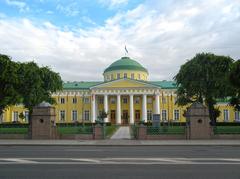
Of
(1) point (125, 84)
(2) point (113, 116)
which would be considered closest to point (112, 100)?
(2) point (113, 116)

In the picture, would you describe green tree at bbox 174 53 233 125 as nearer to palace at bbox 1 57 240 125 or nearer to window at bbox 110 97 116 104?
palace at bbox 1 57 240 125

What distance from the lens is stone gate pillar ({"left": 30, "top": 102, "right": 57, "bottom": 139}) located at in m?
30.1

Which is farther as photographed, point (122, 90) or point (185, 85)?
point (122, 90)

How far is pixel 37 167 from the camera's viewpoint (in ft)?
38.9

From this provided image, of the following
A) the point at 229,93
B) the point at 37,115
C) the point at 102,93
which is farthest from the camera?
the point at 102,93

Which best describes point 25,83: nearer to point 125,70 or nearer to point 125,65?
point 125,70

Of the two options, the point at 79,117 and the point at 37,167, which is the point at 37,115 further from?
the point at 79,117

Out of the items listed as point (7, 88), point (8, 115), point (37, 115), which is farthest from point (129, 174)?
point (8, 115)

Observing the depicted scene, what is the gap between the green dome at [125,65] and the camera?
9481 cm

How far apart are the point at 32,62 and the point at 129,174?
47910mm

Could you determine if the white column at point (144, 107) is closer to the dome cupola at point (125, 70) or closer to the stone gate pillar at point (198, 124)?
the dome cupola at point (125, 70)

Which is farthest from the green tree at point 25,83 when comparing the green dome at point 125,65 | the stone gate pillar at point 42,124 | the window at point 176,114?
the window at point 176,114

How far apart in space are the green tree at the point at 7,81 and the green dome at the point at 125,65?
175 ft

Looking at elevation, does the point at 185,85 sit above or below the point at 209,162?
above
